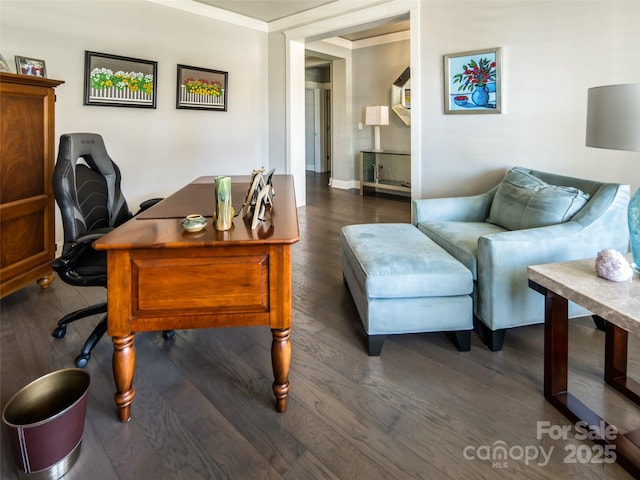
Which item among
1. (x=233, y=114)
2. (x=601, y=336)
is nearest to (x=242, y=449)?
(x=601, y=336)

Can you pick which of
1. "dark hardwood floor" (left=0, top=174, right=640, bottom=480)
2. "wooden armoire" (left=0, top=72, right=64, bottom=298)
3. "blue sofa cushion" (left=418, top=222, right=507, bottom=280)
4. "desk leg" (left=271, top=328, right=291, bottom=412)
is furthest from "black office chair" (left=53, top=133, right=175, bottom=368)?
"blue sofa cushion" (left=418, top=222, right=507, bottom=280)

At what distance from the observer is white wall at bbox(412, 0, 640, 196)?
9.60 feet

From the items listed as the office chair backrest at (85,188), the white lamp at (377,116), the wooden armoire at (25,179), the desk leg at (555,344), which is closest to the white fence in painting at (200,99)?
the wooden armoire at (25,179)

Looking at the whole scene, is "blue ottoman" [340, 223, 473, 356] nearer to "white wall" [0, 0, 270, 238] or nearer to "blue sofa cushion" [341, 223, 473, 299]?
"blue sofa cushion" [341, 223, 473, 299]

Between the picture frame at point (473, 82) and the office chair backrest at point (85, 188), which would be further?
the picture frame at point (473, 82)

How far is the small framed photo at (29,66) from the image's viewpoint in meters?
3.32

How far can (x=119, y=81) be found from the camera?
13.2 feet

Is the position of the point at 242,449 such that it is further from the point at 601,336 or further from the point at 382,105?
the point at 382,105

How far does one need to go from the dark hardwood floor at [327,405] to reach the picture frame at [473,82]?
211 cm

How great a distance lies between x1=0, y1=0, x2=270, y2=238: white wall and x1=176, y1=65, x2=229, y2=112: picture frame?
0.25ft

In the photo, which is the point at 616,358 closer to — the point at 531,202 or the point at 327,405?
the point at 531,202

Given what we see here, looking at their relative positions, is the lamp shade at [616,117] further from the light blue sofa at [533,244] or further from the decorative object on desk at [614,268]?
the light blue sofa at [533,244]

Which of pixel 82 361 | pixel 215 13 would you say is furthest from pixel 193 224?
pixel 215 13

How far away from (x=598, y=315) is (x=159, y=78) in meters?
4.61
